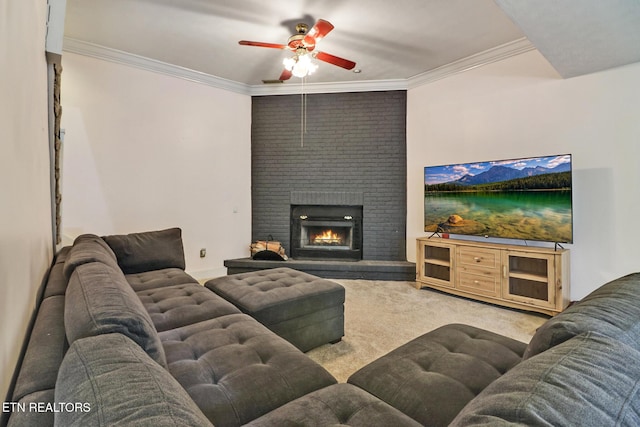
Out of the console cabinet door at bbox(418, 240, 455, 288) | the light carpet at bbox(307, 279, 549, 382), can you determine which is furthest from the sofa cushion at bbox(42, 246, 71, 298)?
the console cabinet door at bbox(418, 240, 455, 288)

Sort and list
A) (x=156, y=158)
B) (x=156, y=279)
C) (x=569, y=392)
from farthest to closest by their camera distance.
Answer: (x=156, y=158) → (x=156, y=279) → (x=569, y=392)

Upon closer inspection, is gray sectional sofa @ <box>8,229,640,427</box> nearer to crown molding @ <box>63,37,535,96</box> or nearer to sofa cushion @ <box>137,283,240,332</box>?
sofa cushion @ <box>137,283,240,332</box>

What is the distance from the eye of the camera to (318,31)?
2314 millimetres

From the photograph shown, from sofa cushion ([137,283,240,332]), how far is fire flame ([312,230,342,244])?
242 centimetres

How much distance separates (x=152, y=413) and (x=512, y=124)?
3811mm

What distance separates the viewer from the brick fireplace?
4160 mm

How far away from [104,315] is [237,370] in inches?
20.5

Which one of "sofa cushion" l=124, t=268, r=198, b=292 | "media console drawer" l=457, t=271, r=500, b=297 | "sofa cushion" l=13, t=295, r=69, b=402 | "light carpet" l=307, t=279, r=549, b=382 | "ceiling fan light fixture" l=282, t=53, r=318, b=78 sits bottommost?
"light carpet" l=307, t=279, r=549, b=382

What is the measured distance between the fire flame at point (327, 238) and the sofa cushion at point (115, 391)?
3.70m

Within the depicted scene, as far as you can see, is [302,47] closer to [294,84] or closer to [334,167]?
[294,84]

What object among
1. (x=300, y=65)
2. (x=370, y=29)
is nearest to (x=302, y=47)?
(x=300, y=65)

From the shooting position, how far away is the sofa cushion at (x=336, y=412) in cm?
85

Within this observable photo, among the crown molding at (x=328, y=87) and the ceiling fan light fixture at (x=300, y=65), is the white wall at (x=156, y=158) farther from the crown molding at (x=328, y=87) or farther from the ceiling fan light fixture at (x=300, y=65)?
the ceiling fan light fixture at (x=300, y=65)

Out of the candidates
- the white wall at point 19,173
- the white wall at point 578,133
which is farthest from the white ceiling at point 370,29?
the white wall at point 19,173
